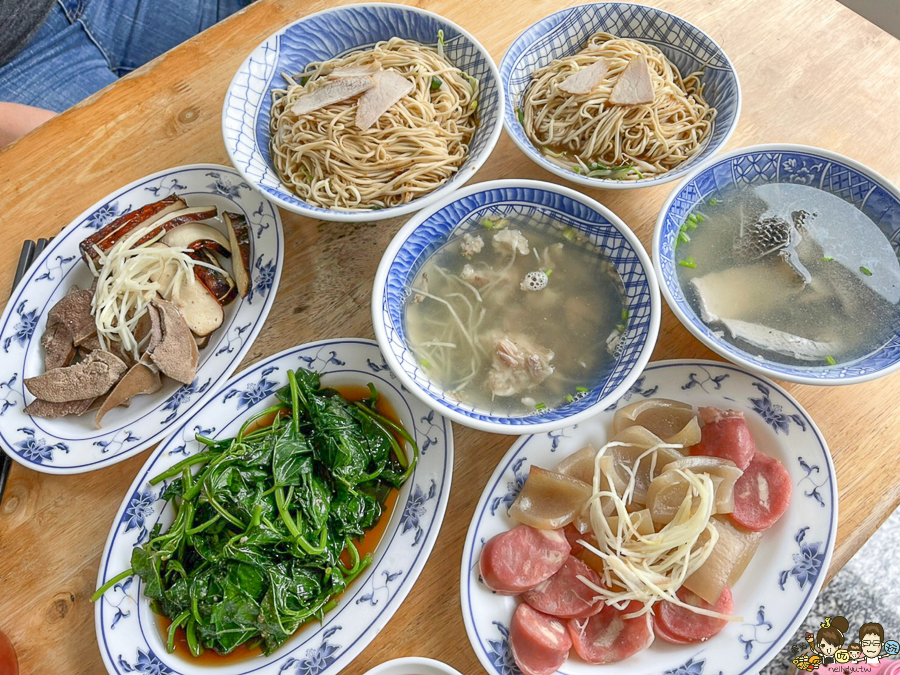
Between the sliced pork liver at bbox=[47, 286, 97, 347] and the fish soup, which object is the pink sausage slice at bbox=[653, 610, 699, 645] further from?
the sliced pork liver at bbox=[47, 286, 97, 347]

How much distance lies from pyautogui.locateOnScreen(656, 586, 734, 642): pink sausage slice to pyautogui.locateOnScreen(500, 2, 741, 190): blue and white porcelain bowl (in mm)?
1145

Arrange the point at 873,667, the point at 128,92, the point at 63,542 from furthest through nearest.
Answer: the point at 873,667 → the point at 128,92 → the point at 63,542

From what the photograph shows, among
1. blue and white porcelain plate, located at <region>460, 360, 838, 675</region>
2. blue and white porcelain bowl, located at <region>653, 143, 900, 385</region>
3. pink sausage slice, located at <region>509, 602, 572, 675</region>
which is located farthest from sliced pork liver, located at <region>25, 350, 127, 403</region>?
blue and white porcelain bowl, located at <region>653, 143, 900, 385</region>

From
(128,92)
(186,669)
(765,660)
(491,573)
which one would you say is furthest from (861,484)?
(128,92)

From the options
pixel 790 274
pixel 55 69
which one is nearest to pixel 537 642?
pixel 790 274

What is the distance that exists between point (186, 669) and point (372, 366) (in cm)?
83

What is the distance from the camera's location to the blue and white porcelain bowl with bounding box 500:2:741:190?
1806 mm

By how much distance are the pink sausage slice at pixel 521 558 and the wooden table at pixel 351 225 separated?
0.14 meters

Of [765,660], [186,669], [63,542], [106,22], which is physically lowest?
[765,660]

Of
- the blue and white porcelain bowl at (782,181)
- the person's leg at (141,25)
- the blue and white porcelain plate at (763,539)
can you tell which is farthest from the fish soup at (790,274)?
the person's leg at (141,25)

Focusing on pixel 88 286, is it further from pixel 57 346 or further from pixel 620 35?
pixel 620 35

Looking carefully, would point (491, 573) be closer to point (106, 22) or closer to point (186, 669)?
point (186, 669)

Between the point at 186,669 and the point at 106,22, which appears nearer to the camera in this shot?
the point at 186,669

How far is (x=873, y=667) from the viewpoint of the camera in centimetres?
234
